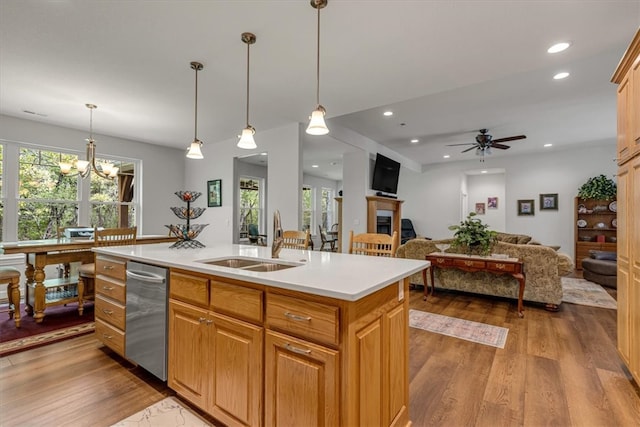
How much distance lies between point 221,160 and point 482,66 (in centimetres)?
456

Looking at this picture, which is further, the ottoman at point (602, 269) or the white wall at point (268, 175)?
the ottoman at point (602, 269)

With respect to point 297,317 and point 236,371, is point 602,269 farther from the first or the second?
point 236,371

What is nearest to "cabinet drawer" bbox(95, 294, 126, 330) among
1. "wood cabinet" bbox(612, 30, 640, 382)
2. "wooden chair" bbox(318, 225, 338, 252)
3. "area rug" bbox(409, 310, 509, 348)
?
"area rug" bbox(409, 310, 509, 348)

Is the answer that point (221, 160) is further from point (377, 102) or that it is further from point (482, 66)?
point (482, 66)

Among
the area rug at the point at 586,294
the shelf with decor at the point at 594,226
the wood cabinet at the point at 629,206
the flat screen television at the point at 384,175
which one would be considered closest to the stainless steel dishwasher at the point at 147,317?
the wood cabinet at the point at 629,206

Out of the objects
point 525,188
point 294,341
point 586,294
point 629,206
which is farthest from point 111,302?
point 525,188

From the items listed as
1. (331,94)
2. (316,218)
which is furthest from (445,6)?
(316,218)

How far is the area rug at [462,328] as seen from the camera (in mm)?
2826

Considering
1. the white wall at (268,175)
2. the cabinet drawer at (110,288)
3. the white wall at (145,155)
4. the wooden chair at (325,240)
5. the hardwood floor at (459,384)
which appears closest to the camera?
the hardwood floor at (459,384)

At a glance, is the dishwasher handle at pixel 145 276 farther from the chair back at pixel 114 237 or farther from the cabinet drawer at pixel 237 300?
the chair back at pixel 114 237

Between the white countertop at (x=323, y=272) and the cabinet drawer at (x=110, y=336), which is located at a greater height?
the white countertop at (x=323, y=272)

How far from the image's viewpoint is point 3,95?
140 inches

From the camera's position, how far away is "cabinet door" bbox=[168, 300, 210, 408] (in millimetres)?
1671

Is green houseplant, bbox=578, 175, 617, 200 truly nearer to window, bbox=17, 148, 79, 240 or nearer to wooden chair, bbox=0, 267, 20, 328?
wooden chair, bbox=0, 267, 20, 328
